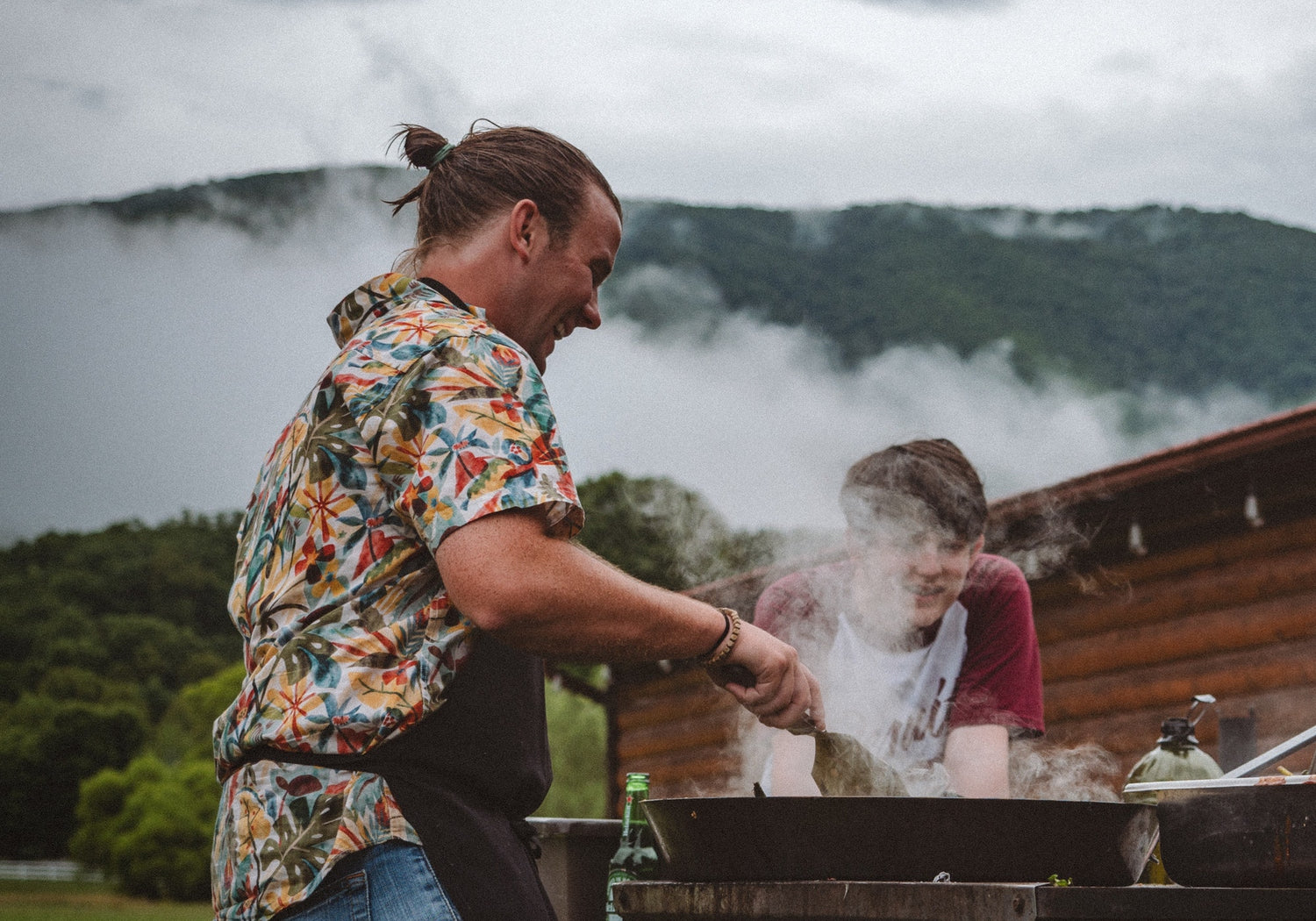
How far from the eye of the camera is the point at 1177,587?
21.2 feet

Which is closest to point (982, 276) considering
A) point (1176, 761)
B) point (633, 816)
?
point (1176, 761)

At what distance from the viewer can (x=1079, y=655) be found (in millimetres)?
6941

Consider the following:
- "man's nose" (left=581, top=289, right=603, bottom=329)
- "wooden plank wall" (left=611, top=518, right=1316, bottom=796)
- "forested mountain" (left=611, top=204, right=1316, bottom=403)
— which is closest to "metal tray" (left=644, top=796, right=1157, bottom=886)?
"man's nose" (left=581, top=289, right=603, bottom=329)

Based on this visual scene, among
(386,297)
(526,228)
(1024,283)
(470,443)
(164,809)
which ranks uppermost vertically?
(1024,283)

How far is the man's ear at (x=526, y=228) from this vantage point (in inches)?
63.4

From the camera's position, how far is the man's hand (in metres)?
1.57

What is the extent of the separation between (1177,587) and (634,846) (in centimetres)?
504

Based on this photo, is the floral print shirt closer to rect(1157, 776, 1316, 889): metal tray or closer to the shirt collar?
the shirt collar

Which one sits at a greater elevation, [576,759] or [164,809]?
[576,759]

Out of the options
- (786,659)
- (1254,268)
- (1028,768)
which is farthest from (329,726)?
(1254,268)

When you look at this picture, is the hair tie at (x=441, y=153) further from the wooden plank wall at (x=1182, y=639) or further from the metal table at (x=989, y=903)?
the wooden plank wall at (x=1182, y=639)

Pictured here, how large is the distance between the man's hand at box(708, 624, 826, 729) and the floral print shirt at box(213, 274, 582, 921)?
35cm

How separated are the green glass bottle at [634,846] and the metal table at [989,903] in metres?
0.61

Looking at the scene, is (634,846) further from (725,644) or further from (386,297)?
(386,297)
